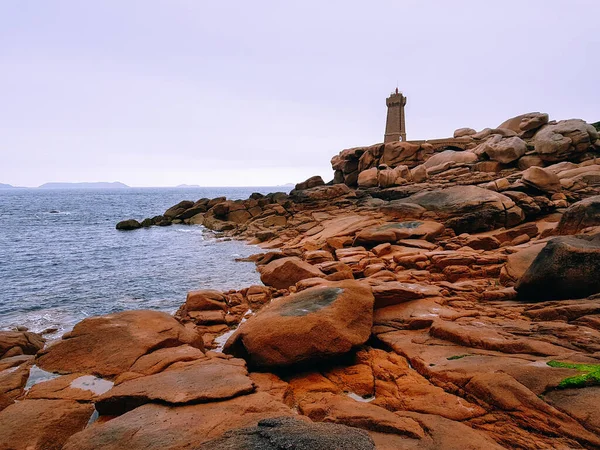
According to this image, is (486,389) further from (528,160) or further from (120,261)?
(528,160)

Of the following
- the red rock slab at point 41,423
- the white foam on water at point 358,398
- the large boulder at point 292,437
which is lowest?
the white foam on water at point 358,398

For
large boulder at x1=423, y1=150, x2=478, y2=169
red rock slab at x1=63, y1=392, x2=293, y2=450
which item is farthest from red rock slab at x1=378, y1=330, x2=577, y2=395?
large boulder at x1=423, y1=150, x2=478, y2=169

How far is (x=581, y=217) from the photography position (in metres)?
13.6

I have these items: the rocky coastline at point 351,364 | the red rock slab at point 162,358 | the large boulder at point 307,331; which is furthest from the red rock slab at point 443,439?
the red rock slab at point 162,358

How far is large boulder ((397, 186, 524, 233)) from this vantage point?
18172 millimetres

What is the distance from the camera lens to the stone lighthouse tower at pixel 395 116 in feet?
184

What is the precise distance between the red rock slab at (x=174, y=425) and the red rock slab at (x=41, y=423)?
1068mm

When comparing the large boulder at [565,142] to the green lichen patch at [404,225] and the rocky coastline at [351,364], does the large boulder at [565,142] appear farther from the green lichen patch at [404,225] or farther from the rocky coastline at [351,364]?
the rocky coastline at [351,364]

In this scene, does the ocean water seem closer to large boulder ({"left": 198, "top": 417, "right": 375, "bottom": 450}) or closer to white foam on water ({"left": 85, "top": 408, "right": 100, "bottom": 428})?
white foam on water ({"left": 85, "top": 408, "right": 100, "bottom": 428})

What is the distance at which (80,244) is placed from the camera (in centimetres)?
3114

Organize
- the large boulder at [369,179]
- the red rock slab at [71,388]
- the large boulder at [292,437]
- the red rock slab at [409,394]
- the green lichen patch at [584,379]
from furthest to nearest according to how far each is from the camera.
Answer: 1. the large boulder at [369,179]
2. the red rock slab at [71,388]
3. the red rock slab at [409,394]
4. the green lichen patch at [584,379]
5. the large boulder at [292,437]

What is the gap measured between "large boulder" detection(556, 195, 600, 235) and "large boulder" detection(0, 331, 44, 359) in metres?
19.0

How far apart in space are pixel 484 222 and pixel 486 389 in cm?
1540

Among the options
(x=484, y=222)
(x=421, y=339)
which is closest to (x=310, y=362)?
(x=421, y=339)
